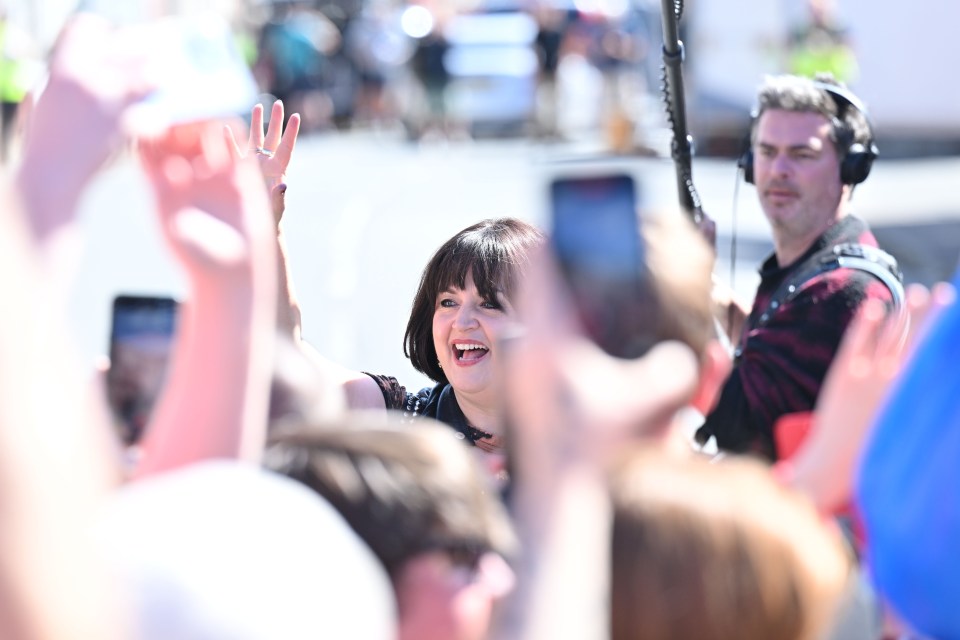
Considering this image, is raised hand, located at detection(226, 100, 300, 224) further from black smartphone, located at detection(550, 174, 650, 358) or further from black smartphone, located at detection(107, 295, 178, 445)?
black smartphone, located at detection(550, 174, 650, 358)

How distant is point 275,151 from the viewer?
3.03 meters

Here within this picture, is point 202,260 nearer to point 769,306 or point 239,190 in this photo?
point 239,190

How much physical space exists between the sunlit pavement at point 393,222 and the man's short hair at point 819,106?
4.30 ft

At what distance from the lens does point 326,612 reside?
155 centimetres

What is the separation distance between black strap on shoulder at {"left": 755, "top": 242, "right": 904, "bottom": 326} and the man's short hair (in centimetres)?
52

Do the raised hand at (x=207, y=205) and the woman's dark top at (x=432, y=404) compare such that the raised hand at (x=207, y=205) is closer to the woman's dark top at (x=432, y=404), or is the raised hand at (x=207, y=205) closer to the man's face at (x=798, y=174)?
the woman's dark top at (x=432, y=404)

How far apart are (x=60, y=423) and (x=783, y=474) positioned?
0.99 metres

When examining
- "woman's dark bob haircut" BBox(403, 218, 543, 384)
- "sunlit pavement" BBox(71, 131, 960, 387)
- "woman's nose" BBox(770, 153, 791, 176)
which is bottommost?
"sunlit pavement" BBox(71, 131, 960, 387)

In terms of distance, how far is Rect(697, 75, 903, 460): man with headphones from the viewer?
316 cm

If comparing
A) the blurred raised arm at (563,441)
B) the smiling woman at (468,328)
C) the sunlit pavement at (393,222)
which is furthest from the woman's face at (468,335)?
the blurred raised arm at (563,441)

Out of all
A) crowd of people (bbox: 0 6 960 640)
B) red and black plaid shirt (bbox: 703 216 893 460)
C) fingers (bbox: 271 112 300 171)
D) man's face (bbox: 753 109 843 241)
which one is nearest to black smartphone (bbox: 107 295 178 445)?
crowd of people (bbox: 0 6 960 640)

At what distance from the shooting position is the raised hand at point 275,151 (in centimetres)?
297

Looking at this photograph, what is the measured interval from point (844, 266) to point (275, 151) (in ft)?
4.19

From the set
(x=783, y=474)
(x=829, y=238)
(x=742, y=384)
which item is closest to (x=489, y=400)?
(x=742, y=384)
